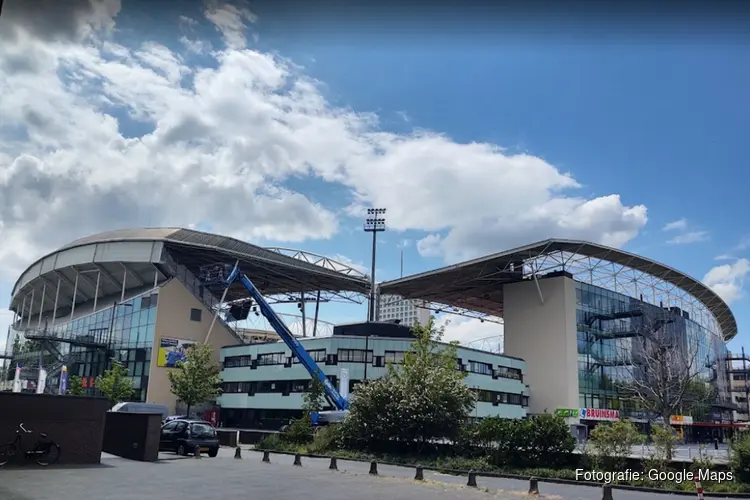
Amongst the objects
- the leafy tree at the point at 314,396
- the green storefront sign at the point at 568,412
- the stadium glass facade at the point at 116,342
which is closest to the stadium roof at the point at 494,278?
the green storefront sign at the point at 568,412

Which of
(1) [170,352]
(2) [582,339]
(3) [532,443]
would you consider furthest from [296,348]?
(3) [532,443]

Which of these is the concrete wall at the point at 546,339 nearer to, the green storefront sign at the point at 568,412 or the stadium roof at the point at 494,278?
the green storefront sign at the point at 568,412

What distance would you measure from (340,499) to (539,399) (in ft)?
182

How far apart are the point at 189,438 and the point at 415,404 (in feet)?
31.4

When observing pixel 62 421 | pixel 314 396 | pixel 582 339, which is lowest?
pixel 62 421

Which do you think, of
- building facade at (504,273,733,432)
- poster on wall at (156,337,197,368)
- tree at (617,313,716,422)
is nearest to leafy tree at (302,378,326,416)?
poster on wall at (156,337,197,368)

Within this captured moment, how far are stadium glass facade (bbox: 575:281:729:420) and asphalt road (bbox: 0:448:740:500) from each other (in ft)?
160

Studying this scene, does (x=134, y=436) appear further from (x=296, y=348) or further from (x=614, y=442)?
(x=296, y=348)

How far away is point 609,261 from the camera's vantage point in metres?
65.9

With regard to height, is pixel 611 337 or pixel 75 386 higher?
pixel 611 337

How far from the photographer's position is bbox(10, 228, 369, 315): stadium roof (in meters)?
64.2

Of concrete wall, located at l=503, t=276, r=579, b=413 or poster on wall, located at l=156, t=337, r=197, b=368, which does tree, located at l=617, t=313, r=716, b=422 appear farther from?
poster on wall, located at l=156, t=337, r=197, b=368

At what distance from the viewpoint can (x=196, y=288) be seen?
6644cm

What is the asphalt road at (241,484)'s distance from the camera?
14.4 meters
